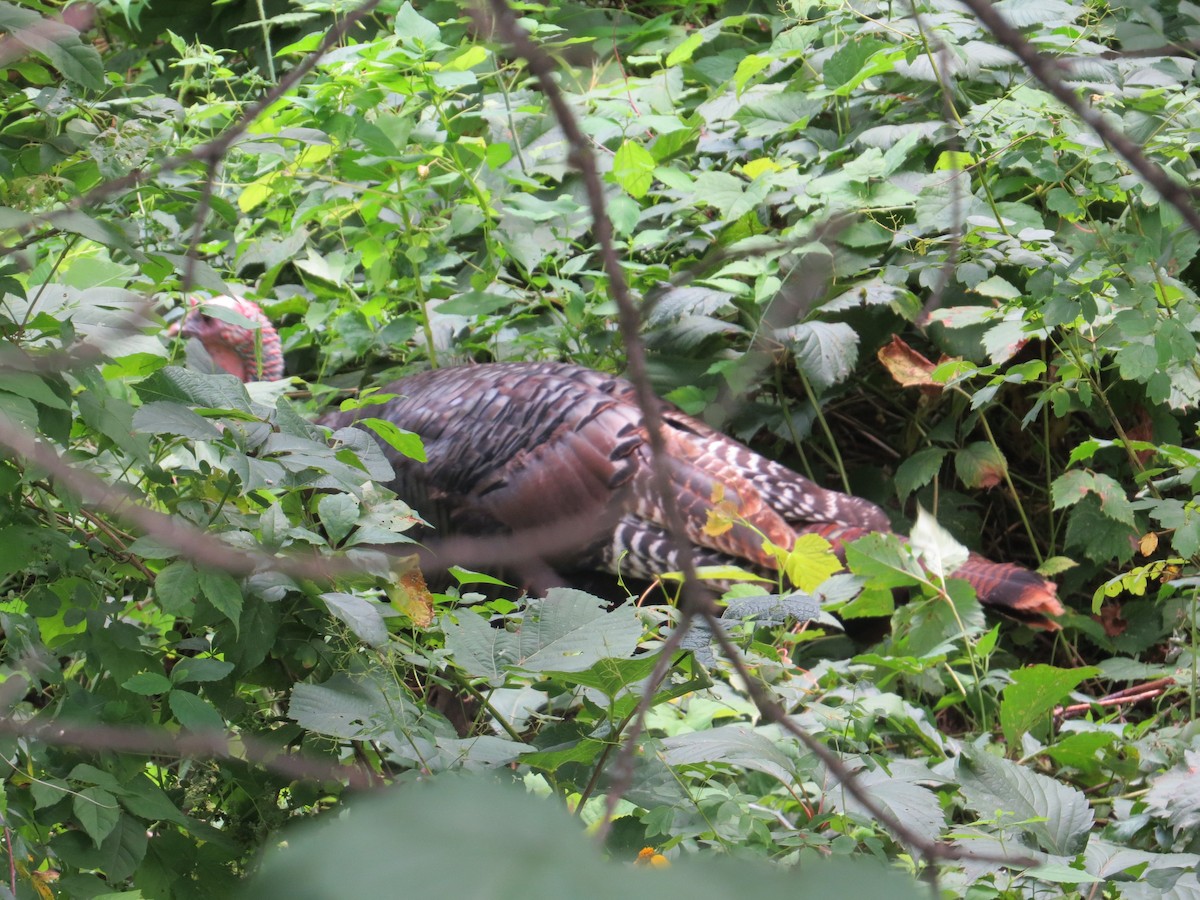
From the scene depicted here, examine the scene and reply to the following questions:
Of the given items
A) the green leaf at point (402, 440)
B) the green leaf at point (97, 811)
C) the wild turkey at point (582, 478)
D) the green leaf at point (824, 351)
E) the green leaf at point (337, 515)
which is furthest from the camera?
the green leaf at point (824, 351)

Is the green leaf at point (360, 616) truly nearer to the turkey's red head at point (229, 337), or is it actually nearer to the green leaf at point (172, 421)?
the green leaf at point (172, 421)

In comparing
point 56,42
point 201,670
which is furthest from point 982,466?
point 56,42

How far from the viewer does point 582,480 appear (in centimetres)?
229

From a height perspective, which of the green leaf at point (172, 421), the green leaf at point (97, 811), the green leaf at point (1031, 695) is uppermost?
the green leaf at point (172, 421)

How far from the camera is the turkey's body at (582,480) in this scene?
224cm

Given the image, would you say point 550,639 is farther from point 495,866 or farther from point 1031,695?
point 1031,695

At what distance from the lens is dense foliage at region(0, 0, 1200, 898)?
947 mm

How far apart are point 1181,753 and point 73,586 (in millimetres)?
1302

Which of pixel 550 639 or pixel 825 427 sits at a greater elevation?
pixel 550 639

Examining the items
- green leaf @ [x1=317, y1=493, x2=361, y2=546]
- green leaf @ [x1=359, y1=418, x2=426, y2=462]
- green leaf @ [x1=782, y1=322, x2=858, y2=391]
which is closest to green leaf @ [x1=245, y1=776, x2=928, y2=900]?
green leaf @ [x1=317, y1=493, x2=361, y2=546]

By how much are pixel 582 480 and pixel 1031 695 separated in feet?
3.30

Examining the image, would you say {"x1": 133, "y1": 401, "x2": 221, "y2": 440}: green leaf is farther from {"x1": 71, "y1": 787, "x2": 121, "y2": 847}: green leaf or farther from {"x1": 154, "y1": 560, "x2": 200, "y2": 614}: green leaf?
{"x1": 71, "y1": 787, "x2": 121, "y2": 847}: green leaf

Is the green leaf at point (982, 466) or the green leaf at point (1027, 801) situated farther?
the green leaf at point (982, 466)

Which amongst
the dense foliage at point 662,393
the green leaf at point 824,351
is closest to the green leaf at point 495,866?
the dense foliage at point 662,393
